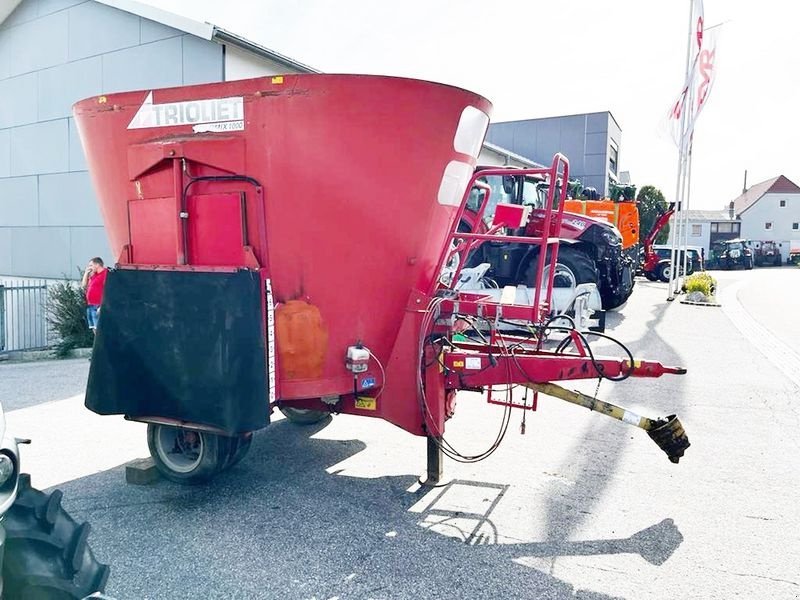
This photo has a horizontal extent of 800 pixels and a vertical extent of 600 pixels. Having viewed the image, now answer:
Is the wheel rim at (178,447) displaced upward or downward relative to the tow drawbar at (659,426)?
downward

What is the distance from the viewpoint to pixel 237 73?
32.4 feet

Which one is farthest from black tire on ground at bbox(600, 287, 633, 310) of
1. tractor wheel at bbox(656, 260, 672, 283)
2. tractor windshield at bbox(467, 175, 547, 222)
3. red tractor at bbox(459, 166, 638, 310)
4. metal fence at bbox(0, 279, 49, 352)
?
tractor wheel at bbox(656, 260, 672, 283)

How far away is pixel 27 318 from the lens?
37.8 feet

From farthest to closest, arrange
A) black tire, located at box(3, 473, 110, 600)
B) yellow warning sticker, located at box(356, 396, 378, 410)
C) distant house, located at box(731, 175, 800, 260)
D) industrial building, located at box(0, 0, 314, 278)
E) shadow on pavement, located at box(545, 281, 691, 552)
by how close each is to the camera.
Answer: distant house, located at box(731, 175, 800, 260)
industrial building, located at box(0, 0, 314, 278)
yellow warning sticker, located at box(356, 396, 378, 410)
shadow on pavement, located at box(545, 281, 691, 552)
black tire, located at box(3, 473, 110, 600)

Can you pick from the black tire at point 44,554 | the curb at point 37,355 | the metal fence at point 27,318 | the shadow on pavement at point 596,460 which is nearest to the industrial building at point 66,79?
the metal fence at point 27,318

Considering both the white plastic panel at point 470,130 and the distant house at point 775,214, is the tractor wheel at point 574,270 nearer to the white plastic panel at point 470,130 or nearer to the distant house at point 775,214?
the white plastic panel at point 470,130

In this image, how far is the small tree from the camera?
1002 cm

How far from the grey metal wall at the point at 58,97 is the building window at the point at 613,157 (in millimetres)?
29143

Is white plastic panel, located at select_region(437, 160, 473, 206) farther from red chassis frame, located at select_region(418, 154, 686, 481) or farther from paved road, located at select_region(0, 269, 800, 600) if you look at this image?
paved road, located at select_region(0, 269, 800, 600)

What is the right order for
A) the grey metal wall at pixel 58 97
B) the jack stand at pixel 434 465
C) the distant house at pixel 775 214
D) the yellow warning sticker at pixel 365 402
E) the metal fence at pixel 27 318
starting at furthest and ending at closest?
the distant house at pixel 775 214, the metal fence at pixel 27 318, the grey metal wall at pixel 58 97, the jack stand at pixel 434 465, the yellow warning sticker at pixel 365 402

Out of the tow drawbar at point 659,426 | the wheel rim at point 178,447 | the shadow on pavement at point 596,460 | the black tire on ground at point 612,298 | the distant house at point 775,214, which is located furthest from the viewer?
the distant house at point 775,214

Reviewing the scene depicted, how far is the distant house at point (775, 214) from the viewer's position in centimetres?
6150

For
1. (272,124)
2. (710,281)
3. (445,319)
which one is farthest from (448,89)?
(710,281)

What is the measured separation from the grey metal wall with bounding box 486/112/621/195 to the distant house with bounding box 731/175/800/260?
3525 centimetres
